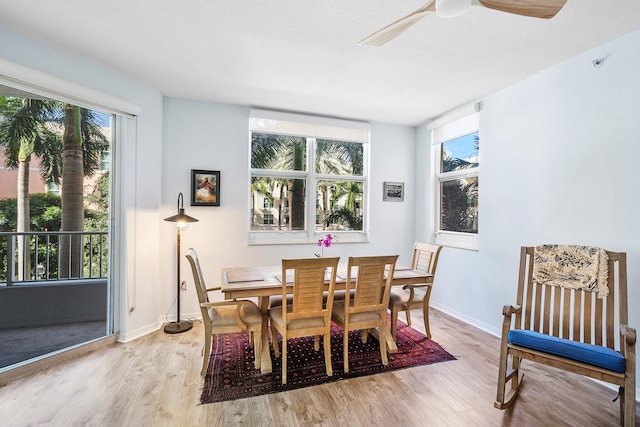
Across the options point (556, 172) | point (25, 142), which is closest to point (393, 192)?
point (556, 172)

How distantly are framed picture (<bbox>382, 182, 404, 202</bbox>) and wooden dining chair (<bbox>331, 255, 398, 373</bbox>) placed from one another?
2.01 meters

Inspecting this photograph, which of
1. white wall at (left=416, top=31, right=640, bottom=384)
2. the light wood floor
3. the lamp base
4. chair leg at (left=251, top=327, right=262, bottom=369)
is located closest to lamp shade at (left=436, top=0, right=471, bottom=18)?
white wall at (left=416, top=31, right=640, bottom=384)

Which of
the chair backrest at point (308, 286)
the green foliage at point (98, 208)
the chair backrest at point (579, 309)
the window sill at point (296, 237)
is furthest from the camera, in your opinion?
the window sill at point (296, 237)

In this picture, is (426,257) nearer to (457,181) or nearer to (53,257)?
(457,181)

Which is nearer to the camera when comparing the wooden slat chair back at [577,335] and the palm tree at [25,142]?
the wooden slat chair back at [577,335]

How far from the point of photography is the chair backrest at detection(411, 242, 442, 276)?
10.3 feet

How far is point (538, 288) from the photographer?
2377 mm

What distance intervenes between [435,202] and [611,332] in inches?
95.6

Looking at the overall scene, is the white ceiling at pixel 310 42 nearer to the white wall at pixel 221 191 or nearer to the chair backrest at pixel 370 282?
the white wall at pixel 221 191

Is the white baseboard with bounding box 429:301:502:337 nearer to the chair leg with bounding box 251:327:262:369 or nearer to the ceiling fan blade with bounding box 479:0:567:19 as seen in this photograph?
the chair leg with bounding box 251:327:262:369

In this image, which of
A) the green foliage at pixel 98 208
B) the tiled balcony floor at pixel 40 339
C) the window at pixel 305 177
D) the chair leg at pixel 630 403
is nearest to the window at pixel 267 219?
the window at pixel 305 177

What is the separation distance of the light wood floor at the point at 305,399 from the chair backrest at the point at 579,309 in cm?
42

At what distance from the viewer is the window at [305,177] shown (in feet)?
12.9

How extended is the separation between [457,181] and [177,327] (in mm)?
3719
